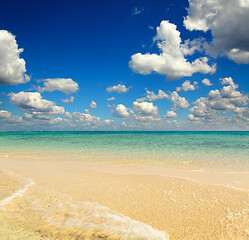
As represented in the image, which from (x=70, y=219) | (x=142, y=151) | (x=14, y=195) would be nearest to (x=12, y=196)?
(x=14, y=195)

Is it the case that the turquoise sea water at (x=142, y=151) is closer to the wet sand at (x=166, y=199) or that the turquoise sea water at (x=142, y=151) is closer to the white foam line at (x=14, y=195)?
the wet sand at (x=166, y=199)

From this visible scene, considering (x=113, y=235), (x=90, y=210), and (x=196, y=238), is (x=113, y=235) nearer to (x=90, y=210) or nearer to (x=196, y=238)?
(x=90, y=210)

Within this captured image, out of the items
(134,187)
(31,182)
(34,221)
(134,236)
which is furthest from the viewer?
(31,182)

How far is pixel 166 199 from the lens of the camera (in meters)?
4.74

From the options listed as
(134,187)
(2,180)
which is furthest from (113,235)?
(2,180)

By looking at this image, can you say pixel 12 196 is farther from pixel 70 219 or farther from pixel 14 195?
pixel 70 219

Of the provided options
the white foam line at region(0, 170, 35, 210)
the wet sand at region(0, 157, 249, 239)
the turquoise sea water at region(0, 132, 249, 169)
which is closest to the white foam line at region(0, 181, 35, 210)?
the white foam line at region(0, 170, 35, 210)

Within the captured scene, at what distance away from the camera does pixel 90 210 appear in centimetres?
399

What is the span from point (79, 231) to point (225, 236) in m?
2.69

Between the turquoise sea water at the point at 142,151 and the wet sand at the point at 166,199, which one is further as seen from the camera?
the turquoise sea water at the point at 142,151

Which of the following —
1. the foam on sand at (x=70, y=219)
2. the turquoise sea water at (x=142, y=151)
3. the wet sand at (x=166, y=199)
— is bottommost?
the turquoise sea water at (x=142, y=151)

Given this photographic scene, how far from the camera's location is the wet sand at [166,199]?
3.33 metres

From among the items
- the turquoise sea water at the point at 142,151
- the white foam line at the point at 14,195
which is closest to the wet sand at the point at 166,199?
the white foam line at the point at 14,195

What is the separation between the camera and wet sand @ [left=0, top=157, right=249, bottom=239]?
333 cm
